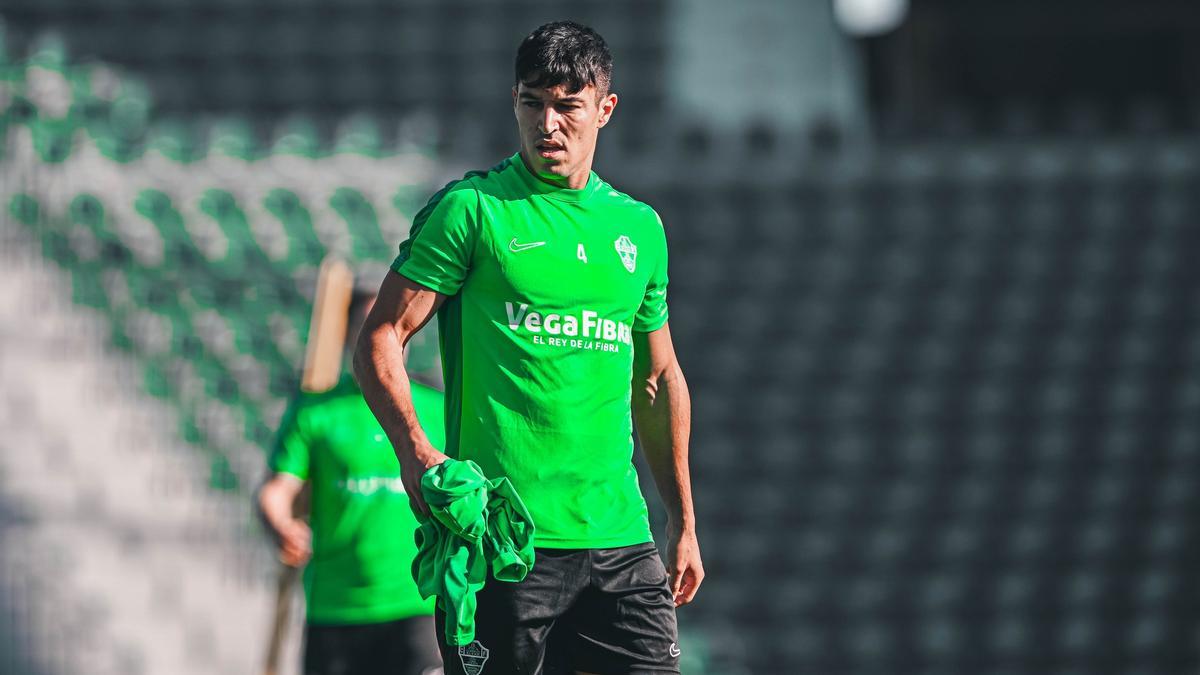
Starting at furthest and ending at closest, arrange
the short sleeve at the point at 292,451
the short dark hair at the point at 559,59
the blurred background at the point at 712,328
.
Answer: the blurred background at the point at 712,328 < the short sleeve at the point at 292,451 < the short dark hair at the point at 559,59

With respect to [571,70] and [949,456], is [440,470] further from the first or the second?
[949,456]

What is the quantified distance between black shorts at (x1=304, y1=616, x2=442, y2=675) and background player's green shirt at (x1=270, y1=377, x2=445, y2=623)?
25 mm

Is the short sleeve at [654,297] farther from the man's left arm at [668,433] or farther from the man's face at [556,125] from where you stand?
the man's face at [556,125]

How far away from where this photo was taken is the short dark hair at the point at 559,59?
2.26m

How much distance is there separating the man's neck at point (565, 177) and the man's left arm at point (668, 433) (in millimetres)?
297

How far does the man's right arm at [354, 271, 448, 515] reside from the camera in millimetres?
2182

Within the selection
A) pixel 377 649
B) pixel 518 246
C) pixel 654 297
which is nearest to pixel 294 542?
pixel 377 649

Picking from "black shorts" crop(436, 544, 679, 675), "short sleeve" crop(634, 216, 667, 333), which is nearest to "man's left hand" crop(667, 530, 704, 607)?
"black shorts" crop(436, 544, 679, 675)

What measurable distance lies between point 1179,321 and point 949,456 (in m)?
1.57

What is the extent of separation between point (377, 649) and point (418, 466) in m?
1.71

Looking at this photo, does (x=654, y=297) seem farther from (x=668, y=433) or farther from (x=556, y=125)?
(x=556, y=125)

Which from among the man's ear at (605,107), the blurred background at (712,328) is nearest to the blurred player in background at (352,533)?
the man's ear at (605,107)

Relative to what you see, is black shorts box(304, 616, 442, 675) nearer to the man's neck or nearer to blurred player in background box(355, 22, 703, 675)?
blurred player in background box(355, 22, 703, 675)

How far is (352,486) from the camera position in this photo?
3828 millimetres
